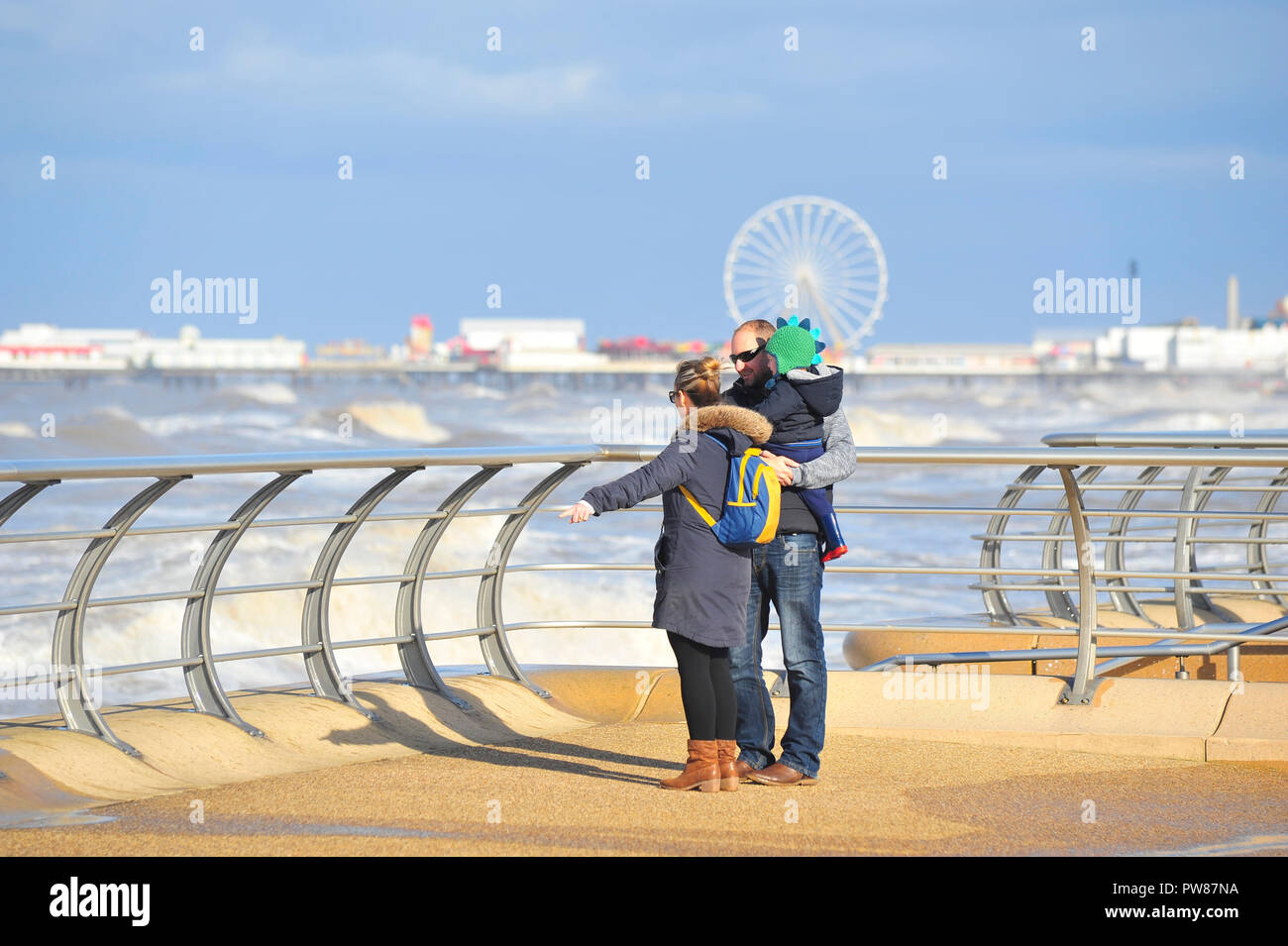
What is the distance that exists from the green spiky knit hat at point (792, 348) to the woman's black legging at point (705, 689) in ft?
2.63

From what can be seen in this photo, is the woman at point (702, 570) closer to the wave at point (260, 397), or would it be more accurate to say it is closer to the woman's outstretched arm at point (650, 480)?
the woman's outstretched arm at point (650, 480)

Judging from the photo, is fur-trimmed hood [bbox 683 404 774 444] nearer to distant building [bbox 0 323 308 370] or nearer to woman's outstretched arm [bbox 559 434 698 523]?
woman's outstretched arm [bbox 559 434 698 523]

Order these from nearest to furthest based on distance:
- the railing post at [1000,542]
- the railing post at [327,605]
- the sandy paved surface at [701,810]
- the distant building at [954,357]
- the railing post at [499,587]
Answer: the sandy paved surface at [701,810]
the railing post at [327,605]
the railing post at [499,587]
the railing post at [1000,542]
the distant building at [954,357]

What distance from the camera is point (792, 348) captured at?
4.07 meters

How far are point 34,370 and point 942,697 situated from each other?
108m

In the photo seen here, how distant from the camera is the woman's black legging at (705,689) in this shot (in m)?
4.07

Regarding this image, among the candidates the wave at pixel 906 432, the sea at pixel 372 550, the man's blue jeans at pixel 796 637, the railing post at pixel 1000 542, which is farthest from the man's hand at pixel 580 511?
the wave at pixel 906 432

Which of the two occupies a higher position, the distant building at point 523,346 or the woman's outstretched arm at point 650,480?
the distant building at point 523,346

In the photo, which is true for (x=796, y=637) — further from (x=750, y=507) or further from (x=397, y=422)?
(x=397, y=422)

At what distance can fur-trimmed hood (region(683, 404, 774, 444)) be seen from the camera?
13.2 feet

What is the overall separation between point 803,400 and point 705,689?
846 millimetres

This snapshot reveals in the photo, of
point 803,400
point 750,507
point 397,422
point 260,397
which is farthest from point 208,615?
point 260,397

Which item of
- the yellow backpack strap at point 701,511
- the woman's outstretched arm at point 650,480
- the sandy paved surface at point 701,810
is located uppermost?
the woman's outstretched arm at point 650,480
